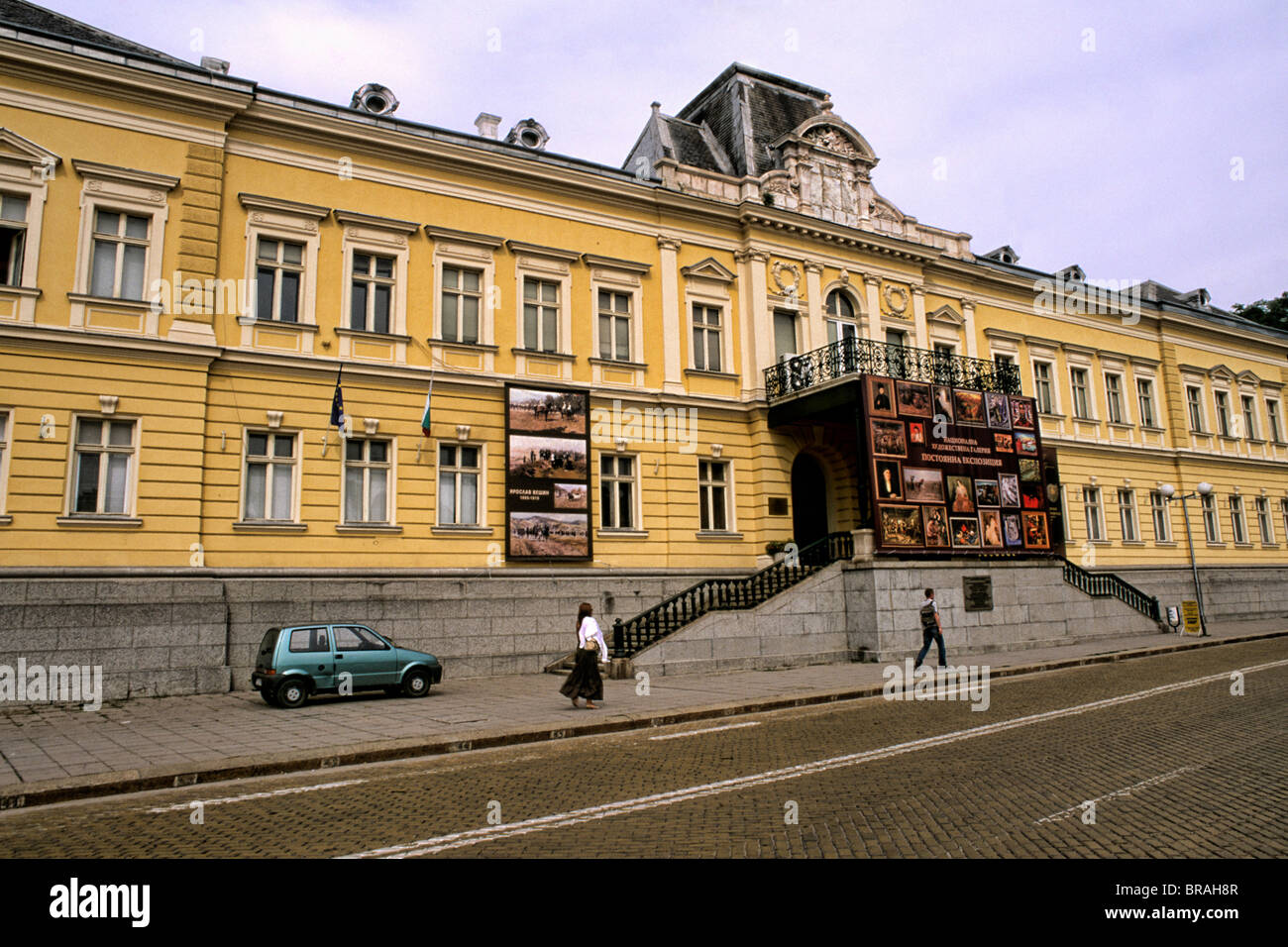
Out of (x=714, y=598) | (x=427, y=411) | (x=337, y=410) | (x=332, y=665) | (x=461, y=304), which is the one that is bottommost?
(x=332, y=665)

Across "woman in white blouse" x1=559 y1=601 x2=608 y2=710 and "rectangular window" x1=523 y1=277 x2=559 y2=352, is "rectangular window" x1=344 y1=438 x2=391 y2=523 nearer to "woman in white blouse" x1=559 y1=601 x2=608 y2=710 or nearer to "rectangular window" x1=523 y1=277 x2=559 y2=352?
"rectangular window" x1=523 y1=277 x2=559 y2=352

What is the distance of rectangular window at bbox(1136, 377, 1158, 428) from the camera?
37844mm

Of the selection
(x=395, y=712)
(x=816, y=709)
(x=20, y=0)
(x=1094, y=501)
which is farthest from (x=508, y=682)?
(x=1094, y=501)

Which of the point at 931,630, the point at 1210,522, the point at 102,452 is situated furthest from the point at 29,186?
the point at 1210,522

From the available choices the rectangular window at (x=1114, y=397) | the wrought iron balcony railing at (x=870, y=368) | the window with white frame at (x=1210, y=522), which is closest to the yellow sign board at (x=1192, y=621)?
the wrought iron balcony railing at (x=870, y=368)

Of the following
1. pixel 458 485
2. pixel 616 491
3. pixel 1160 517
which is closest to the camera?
pixel 458 485

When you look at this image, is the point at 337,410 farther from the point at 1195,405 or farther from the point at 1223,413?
the point at 1223,413

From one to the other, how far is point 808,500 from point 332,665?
16.9 metres

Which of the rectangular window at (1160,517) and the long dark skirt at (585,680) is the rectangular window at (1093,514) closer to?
the rectangular window at (1160,517)

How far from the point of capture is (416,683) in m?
16.8

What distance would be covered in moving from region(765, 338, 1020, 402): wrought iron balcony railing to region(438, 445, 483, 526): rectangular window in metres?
9.43

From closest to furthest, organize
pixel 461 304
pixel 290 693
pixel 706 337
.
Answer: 1. pixel 290 693
2. pixel 461 304
3. pixel 706 337

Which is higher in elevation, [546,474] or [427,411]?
[427,411]

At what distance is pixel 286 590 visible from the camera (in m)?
18.9
